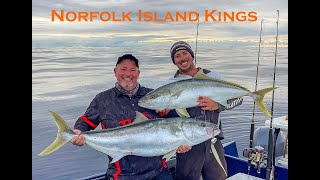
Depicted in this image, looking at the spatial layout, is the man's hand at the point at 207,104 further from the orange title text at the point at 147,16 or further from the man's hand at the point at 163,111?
the orange title text at the point at 147,16

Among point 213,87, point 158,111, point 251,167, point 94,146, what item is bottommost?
point 251,167

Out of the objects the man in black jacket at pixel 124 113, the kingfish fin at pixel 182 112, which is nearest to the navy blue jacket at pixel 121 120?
the man in black jacket at pixel 124 113

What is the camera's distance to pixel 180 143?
283cm

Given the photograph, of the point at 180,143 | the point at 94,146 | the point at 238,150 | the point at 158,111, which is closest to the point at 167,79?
the point at 158,111

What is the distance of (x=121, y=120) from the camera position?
288 cm

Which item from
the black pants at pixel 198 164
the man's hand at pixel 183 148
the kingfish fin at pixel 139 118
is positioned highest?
the kingfish fin at pixel 139 118

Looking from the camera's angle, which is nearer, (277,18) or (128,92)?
(128,92)

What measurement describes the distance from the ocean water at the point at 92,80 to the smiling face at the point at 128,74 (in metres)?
0.14

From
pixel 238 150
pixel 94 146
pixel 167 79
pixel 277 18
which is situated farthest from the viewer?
pixel 238 150

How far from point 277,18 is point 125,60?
4.51 feet

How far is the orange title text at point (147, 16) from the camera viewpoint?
10.3 ft

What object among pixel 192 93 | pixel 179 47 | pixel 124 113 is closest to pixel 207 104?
pixel 192 93

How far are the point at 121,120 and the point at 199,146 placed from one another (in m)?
0.67

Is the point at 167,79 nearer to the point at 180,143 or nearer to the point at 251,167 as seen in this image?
the point at 180,143
